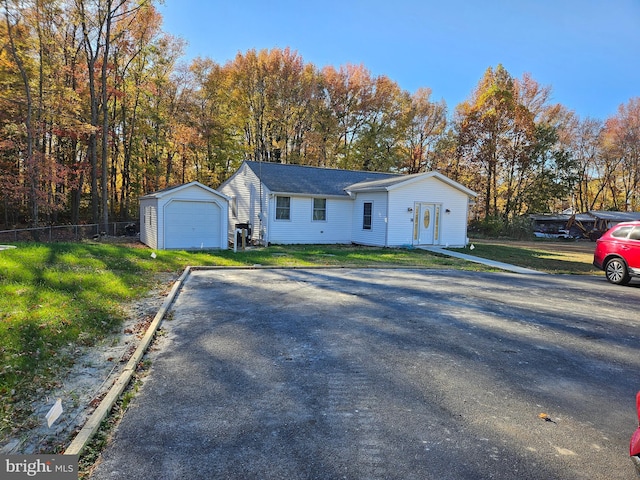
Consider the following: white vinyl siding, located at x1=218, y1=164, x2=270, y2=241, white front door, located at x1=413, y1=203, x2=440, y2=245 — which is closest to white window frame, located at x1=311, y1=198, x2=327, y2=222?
white vinyl siding, located at x1=218, y1=164, x2=270, y2=241

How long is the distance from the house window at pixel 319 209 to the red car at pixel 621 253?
11604 millimetres

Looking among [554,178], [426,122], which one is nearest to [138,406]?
[426,122]

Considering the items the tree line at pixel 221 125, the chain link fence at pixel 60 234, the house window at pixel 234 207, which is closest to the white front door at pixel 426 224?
the house window at pixel 234 207

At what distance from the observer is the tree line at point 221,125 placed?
19.1m

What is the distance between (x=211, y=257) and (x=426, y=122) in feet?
99.8

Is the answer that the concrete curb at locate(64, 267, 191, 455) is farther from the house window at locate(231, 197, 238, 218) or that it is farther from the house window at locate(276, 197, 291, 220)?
the house window at locate(231, 197, 238, 218)

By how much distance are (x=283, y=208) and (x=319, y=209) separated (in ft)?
6.22

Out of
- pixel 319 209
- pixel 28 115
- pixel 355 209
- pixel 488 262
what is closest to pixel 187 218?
pixel 319 209

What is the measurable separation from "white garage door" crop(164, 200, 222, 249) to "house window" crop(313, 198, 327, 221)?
16.5 feet

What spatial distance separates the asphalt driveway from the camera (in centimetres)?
252

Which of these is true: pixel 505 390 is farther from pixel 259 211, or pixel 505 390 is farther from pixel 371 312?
pixel 259 211

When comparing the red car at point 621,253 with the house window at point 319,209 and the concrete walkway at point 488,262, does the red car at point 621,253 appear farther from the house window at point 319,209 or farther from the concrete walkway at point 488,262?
the house window at point 319,209

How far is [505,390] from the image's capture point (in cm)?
367

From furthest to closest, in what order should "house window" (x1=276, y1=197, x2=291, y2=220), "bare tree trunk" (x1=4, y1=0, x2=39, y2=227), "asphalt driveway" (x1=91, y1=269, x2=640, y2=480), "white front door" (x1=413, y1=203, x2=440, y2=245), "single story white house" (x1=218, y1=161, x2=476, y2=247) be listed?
1. "white front door" (x1=413, y1=203, x2=440, y2=245)
2. "house window" (x1=276, y1=197, x2=291, y2=220)
3. "single story white house" (x1=218, y1=161, x2=476, y2=247)
4. "bare tree trunk" (x1=4, y1=0, x2=39, y2=227)
5. "asphalt driveway" (x1=91, y1=269, x2=640, y2=480)
